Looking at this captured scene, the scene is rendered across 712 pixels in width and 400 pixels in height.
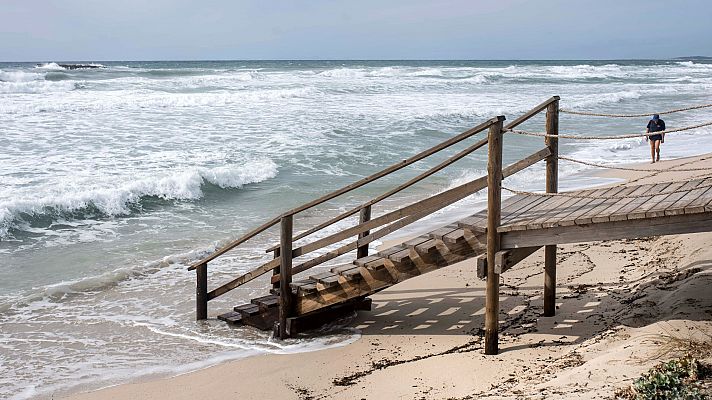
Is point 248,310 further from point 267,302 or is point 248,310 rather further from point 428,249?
point 428,249

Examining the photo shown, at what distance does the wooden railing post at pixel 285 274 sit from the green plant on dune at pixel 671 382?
12.8ft

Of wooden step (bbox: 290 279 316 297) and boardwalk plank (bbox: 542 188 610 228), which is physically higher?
boardwalk plank (bbox: 542 188 610 228)

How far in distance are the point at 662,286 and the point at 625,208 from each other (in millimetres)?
1842

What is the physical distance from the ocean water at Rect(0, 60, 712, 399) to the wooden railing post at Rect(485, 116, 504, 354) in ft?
5.64

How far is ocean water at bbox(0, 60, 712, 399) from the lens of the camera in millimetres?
7645

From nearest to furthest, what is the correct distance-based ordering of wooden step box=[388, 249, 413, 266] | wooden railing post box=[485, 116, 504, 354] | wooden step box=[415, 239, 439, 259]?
wooden railing post box=[485, 116, 504, 354], wooden step box=[415, 239, 439, 259], wooden step box=[388, 249, 413, 266]

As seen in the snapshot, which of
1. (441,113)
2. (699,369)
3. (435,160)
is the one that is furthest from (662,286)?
(441,113)

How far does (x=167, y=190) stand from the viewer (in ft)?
51.9

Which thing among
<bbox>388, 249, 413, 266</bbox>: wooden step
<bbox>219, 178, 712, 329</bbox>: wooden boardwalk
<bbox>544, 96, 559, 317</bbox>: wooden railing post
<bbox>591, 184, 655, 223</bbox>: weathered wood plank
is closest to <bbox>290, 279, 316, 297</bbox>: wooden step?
<bbox>219, 178, 712, 329</bbox>: wooden boardwalk

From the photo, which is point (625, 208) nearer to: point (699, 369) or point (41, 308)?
point (699, 369)

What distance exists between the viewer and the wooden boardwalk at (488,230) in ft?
20.1

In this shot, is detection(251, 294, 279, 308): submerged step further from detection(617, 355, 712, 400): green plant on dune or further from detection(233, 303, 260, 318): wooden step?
detection(617, 355, 712, 400): green plant on dune

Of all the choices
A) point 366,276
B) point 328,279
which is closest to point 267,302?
point 328,279

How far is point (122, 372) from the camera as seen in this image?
6832 millimetres
